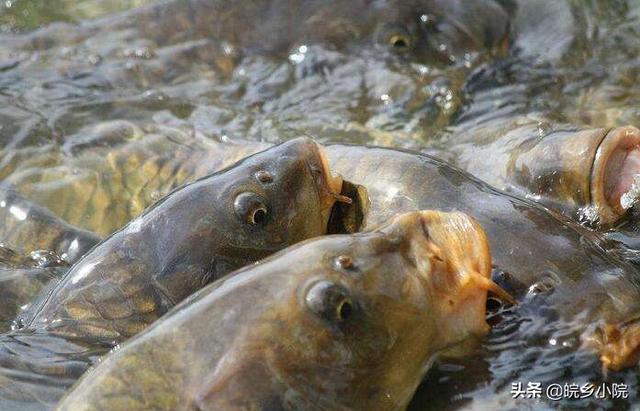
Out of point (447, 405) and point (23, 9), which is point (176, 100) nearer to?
point (23, 9)

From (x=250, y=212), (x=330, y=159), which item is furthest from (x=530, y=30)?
(x=250, y=212)

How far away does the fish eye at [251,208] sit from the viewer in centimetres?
360

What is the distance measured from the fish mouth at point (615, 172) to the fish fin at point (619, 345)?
1025 millimetres

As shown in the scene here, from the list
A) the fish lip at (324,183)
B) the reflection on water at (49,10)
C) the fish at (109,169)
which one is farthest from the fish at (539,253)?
the reflection on water at (49,10)

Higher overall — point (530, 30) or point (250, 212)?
point (250, 212)

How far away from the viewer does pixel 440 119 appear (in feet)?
19.9

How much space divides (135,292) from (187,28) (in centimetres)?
361

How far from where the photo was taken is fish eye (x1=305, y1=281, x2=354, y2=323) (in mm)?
2719

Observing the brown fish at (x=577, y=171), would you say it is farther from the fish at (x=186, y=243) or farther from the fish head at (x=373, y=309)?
the fish head at (x=373, y=309)

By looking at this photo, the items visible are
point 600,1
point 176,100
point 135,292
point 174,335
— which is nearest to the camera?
point 174,335

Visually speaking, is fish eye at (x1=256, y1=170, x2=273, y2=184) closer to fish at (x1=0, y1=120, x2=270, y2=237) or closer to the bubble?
fish at (x1=0, y1=120, x2=270, y2=237)

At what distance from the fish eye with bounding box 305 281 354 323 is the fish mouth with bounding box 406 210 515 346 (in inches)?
10.5

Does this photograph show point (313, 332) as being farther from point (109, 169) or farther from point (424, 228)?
point (109, 169)

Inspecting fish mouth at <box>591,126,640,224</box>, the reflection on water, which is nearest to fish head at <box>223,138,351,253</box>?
fish mouth at <box>591,126,640,224</box>
